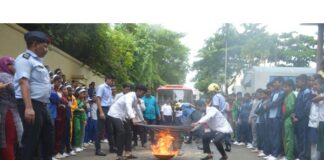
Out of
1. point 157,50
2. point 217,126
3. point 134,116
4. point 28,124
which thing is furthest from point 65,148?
point 157,50

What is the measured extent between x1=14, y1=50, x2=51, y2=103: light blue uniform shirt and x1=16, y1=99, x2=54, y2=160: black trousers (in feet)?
0.29

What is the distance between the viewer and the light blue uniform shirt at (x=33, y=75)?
16.7ft

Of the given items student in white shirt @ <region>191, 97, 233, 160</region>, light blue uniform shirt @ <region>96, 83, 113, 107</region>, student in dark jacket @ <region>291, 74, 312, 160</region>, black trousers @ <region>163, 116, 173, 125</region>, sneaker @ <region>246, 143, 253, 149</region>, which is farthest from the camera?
black trousers @ <region>163, 116, 173, 125</region>

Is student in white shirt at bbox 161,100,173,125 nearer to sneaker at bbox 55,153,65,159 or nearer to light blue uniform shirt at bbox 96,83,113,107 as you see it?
light blue uniform shirt at bbox 96,83,113,107

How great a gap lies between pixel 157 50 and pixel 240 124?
2799cm

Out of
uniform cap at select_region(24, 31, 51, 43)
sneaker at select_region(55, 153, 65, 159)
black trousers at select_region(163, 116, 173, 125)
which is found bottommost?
black trousers at select_region(163, 116, 173, 125)

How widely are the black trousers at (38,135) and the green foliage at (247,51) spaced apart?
37.4m

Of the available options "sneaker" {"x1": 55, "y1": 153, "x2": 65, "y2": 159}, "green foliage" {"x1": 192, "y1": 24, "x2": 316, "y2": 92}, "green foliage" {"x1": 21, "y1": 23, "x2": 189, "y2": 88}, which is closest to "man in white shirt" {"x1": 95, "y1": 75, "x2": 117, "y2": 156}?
"sneaker" {"x1": 55, "y1": 153, "x2": 65, "y2": 159}

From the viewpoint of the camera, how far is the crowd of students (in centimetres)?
818

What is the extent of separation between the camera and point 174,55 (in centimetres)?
4641

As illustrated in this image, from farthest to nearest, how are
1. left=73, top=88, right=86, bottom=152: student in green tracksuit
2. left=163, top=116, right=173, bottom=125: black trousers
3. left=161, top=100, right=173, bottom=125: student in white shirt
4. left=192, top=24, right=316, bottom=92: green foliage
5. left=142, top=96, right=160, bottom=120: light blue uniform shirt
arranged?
1. left=192, top=24, right=316, bottom=92: green foliage
2. left=161, top=100, right=173, bottom=125: student in white shirt
3. left=163, top=116, right=173, bottom=125: black trousers
4. left=142, top=96, right=160, bottom=120: light blue uniform shirt
5. left=73, top=88, right=86, bottom=152: student in green tracksuit

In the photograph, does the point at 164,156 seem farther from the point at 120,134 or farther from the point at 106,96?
the point at 106,96

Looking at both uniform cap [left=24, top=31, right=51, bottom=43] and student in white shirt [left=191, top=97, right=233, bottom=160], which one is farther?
student in white shirt [left=191, top=97, right=233, bottom=160]

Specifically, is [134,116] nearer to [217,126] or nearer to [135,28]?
[217,126]
